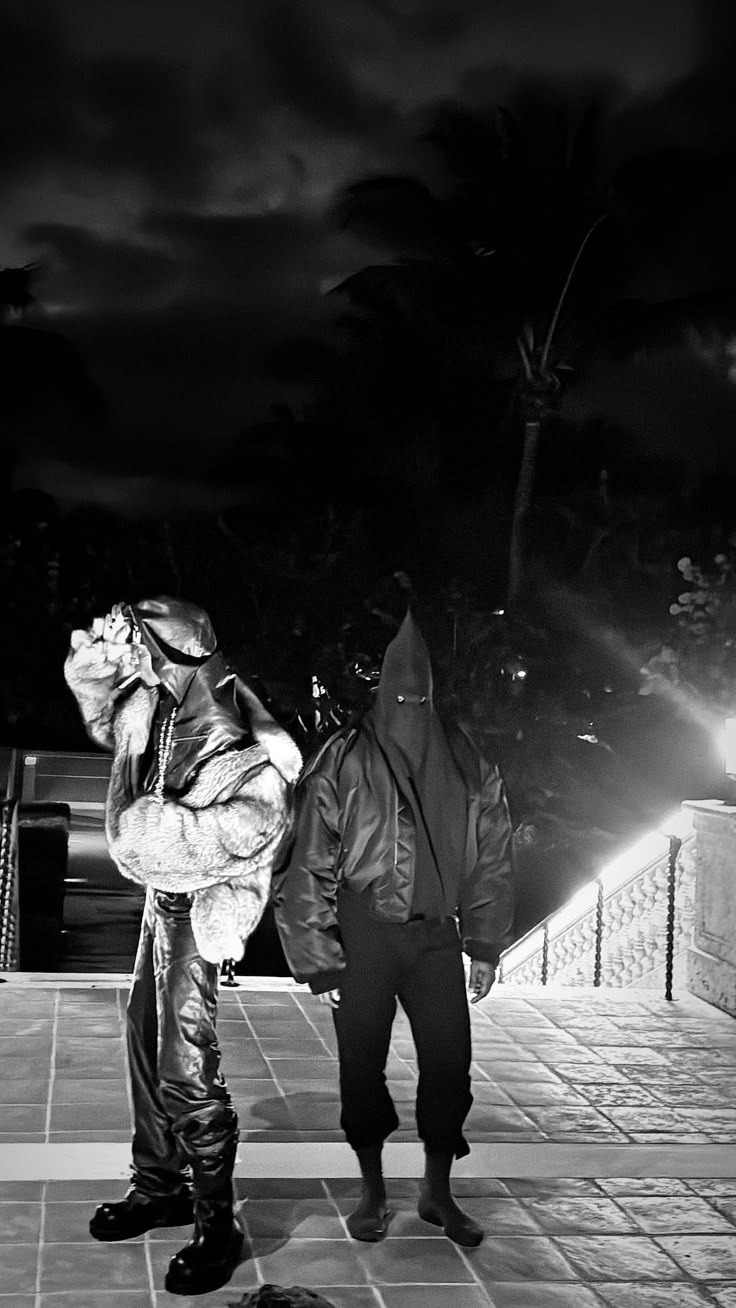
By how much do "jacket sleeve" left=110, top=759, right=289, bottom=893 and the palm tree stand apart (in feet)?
61.1

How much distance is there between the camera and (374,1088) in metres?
4.62

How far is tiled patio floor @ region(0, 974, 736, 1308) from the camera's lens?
4305mm

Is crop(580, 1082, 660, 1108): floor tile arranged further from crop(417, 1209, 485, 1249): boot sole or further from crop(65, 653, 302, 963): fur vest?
crop(65, 653, 302, 963): fur vest

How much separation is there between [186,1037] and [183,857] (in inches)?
19.7

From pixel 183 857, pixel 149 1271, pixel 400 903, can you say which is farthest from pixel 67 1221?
pixel 400 903

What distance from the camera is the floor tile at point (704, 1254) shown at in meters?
4.46

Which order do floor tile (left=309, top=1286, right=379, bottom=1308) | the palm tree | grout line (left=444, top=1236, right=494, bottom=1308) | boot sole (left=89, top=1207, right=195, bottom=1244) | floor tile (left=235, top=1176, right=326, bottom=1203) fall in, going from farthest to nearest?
the palm tree
floor tile (left=235, top=1176, right=326, bottom=1203)
boot sole (left=89, top=1207, right=195, bottom=1244)
grout line (left=444, top=1236, right=494, bottom=1308)
floor tile (left=309, top=1286, right=379, bottom=1308)

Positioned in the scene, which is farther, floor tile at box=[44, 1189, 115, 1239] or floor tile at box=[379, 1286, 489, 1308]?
floor tile at box=[44, 1189, 115, 1239]

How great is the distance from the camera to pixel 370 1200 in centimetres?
470

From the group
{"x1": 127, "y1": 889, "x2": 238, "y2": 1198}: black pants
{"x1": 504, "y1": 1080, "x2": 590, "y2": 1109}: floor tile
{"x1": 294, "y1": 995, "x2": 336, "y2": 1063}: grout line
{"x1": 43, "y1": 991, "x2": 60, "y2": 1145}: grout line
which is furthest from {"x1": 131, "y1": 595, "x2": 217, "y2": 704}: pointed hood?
{"x1": 294, "y1": 995, "x2": 336, "y2": 1063}: grout line

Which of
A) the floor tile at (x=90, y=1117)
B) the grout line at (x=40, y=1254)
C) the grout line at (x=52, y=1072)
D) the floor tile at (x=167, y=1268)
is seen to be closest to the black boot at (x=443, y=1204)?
the floor tile at (x=167, y=1268)

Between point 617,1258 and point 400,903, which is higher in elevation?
point 400,903

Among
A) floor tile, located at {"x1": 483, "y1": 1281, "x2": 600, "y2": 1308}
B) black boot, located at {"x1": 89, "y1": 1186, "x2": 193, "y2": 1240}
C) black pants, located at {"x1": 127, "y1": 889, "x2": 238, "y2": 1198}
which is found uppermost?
black pants, located at {"x1": 127, "y1": 889, "x2": 238, "y2": 1198}

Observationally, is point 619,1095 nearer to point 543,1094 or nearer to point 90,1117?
point 543,1094
